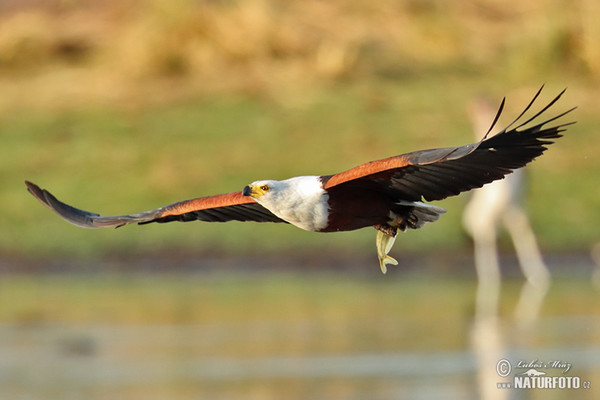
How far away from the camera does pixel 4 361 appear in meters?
11.3

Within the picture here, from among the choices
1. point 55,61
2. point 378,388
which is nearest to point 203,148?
point 55,61

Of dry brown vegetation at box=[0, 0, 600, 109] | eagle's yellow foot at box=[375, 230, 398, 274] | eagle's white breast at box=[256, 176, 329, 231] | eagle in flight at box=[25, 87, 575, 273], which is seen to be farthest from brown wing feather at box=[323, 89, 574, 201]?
dry brown vegetation at box=[0, 0, 600, 109]

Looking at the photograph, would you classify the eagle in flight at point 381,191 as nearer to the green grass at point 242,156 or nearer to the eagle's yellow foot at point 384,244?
the eagle's yellow foot at point 384,244

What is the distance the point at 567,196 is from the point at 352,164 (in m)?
2.69

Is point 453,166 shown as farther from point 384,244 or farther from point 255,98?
point 255,98

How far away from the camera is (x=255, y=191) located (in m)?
7.73

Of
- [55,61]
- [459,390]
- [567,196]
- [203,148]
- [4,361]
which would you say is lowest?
[459,390]

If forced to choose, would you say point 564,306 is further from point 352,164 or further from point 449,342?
point 352,164

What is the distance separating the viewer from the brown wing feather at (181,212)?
8.18 metres

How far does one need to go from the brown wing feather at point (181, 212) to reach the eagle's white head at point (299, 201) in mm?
404

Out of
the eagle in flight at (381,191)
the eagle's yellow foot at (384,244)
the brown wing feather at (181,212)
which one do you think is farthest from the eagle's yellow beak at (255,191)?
the eagle's yellow foot at (384,244)

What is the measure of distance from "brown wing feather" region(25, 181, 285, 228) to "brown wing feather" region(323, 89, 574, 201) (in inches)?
32.8

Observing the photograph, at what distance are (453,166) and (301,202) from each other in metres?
0.86

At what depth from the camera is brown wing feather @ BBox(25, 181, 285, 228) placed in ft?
26.8
